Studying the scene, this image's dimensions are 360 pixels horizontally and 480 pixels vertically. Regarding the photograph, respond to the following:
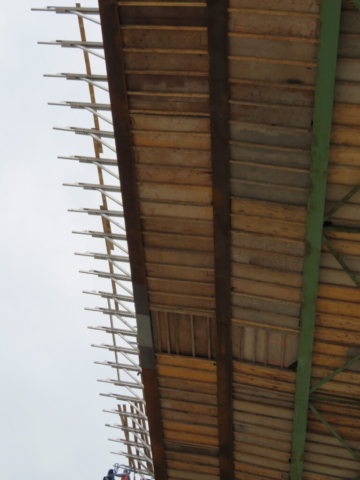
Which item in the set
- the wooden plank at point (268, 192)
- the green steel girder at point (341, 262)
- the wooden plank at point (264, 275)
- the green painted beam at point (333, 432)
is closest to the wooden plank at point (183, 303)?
the wooden plank at point (264, 275)

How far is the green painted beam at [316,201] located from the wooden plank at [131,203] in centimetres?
417

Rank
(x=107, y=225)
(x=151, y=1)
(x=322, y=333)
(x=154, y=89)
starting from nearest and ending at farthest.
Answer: (x=151, y=1)
(x=154, y=89)
(x=322, y=333)
(x=107, y=225)

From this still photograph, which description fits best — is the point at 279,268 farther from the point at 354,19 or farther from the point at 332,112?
the point at 354,19

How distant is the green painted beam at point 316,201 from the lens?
1239cm

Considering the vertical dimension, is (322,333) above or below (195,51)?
below

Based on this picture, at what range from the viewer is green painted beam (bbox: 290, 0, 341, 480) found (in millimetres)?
12391

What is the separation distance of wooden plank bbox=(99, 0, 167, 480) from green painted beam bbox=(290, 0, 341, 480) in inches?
164

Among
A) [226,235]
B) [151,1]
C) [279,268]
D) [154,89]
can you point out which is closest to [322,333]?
[279,268]

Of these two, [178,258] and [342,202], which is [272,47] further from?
[178,258]

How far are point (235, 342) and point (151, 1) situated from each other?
925cm

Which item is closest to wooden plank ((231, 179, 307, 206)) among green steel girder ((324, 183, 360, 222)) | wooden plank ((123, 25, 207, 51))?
green steel girder ((324, 183, 360, 222))

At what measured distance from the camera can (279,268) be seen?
53.2 ft

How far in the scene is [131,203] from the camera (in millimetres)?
16203

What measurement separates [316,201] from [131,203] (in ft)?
14.7
